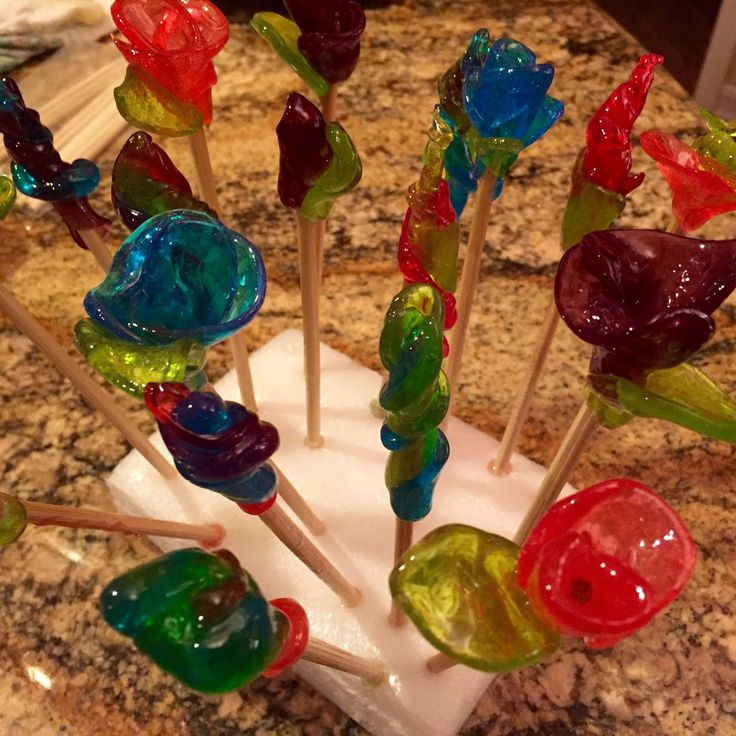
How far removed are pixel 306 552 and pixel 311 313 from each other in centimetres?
18

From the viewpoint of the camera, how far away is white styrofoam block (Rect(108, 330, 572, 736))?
554 millimetres

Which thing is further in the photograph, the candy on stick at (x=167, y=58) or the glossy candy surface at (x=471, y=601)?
the candy on stick at (x=167, y=58)

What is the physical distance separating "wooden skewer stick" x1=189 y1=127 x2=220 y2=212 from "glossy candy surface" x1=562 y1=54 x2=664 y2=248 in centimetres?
23

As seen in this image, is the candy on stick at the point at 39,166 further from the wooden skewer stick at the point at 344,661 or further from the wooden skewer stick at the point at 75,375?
the wooden skewer stick at the point at 344,661

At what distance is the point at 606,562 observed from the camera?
12.6 inches

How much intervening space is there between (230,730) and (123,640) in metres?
0.12

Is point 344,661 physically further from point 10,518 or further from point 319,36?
point 319,36

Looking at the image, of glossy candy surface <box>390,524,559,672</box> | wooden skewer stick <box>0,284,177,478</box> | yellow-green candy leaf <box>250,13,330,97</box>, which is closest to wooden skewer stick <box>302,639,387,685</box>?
glossy candy surface <box>390,524,559,672</box>

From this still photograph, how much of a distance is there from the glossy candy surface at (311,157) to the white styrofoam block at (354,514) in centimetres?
27

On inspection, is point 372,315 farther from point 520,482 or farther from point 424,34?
point 424,34

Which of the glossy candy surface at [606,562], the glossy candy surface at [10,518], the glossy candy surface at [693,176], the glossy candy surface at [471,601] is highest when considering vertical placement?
the glossy candy surface at [693,176]

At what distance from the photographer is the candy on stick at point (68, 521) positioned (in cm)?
42

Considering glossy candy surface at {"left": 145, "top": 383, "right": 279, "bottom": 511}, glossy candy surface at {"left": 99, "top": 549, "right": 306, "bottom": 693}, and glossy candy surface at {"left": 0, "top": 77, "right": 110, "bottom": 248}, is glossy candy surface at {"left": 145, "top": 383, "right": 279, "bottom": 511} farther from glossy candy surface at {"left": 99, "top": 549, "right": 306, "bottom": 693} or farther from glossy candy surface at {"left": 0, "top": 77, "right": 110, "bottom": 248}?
glossy candy surface at {"left": 0, "top": 77, "right": 110, "bottom": 248}

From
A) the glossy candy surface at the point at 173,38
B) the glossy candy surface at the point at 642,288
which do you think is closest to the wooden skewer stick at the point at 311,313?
the glossy candy surface at the point at 173,38
